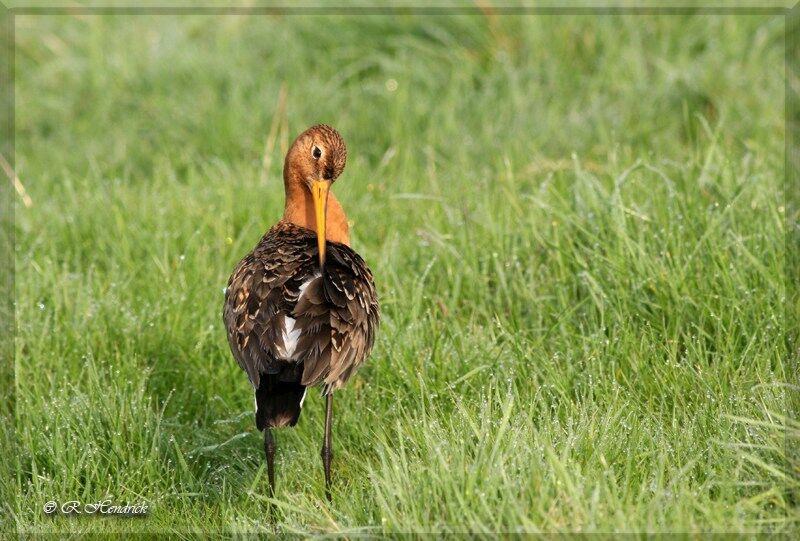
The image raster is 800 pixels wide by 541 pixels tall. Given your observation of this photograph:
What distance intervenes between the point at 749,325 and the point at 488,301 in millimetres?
1318

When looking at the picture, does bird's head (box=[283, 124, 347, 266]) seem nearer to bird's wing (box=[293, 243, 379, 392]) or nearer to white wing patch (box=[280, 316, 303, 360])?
bird's wing (box=[293, 243, 379, 392])

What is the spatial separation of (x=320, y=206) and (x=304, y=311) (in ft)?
2.00

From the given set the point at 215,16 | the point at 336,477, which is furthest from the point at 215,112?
the point at 336,477

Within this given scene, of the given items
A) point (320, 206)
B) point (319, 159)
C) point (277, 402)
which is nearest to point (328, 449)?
point (277, 402)

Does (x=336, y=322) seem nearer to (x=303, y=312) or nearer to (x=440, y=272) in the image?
(x=303, y=312)

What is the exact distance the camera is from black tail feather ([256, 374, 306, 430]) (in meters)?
4.36

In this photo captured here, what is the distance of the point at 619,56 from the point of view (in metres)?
8.19

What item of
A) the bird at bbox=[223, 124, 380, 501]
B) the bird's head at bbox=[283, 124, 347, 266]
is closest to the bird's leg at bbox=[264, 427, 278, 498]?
the bird at bbox=[223, 124, 380, 501]

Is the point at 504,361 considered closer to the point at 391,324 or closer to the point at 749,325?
the point at 391,324

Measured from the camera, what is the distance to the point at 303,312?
4.61m

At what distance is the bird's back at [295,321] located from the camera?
4457 millimetres

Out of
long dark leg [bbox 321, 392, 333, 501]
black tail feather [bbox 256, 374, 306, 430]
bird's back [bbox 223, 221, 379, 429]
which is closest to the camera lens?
black tail feather [bbox 256, 374, 306, 430]

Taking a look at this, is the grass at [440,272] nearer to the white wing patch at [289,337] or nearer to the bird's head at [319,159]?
the white wing patch at [289,337]

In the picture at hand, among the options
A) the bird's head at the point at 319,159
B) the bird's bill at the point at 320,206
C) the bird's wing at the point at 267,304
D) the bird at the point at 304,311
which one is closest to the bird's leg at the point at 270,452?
the bird at the point at 304,311
